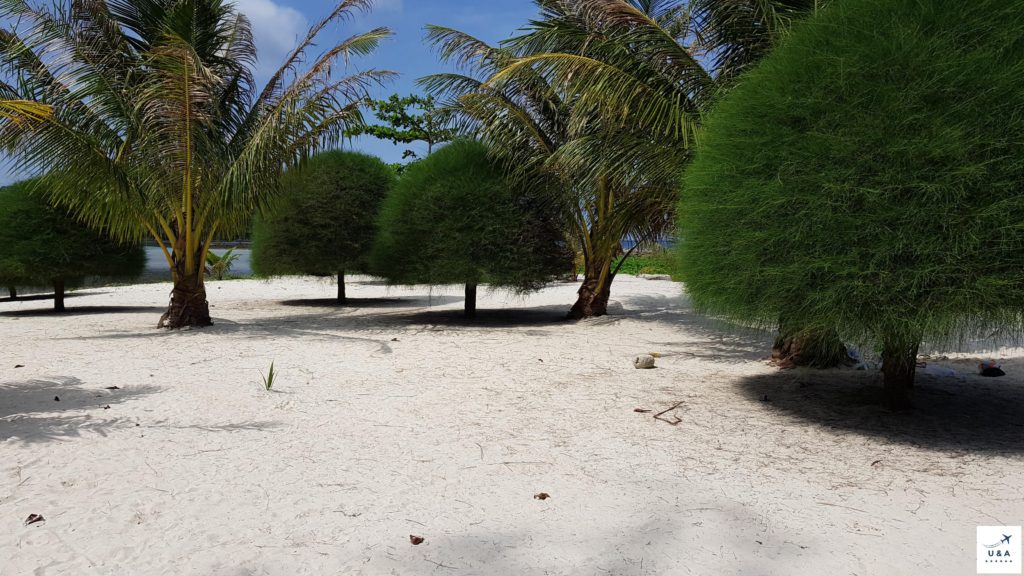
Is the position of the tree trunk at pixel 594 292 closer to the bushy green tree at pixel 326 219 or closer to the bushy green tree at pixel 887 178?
the bushy green tree at pixel 326 219

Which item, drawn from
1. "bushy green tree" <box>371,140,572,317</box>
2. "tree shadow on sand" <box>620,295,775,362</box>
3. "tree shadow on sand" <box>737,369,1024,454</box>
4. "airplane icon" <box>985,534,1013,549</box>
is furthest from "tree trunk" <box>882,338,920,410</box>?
"bushy green tree" <box>371,140,572,317</box>

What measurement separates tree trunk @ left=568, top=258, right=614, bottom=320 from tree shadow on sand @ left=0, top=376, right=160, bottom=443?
9.14 metres

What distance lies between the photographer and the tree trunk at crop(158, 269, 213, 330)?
11828 millimetres

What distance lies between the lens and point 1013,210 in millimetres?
4395

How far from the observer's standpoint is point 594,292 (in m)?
13.9

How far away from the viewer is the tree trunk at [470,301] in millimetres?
14685

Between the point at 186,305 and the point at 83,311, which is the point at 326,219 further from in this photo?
the point at 83,311

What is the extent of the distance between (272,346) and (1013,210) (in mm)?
9226

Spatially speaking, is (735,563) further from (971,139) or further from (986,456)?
(971,139)

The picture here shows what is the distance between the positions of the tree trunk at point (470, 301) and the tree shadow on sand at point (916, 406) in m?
7.93

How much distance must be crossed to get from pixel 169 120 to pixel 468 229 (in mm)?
5592

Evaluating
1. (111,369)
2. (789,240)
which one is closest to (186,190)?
(111,369)

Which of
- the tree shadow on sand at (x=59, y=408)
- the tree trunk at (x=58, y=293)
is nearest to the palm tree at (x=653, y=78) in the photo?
the tree shadow on sand at (x=59, y=408)

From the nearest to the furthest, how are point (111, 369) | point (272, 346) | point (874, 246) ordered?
1. point (874, 246)
2. point (111, 369)
3. point (272, 346)
